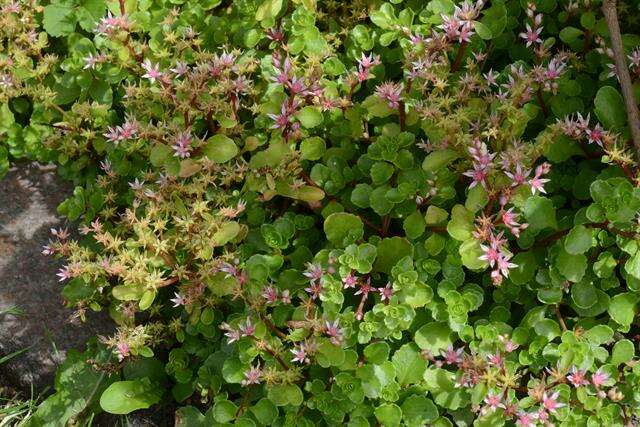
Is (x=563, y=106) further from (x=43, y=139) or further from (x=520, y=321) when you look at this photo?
(x=43, y=139)

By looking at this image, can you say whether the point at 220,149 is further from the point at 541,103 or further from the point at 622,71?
the point at 622,71

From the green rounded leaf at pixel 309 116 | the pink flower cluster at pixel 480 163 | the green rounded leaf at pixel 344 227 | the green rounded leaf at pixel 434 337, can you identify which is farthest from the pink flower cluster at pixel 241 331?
the pink flower cluster at pixel 480 163

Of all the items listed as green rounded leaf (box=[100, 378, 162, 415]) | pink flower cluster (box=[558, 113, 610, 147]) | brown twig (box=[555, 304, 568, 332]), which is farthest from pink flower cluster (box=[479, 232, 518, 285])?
green rounded leaf (box=[100, 378, 162, 415])

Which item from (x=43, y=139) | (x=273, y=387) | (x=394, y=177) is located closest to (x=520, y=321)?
(x=394, y=177)

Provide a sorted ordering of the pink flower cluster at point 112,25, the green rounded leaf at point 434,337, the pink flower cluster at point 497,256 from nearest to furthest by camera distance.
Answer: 1. the pink flower cluster at point 497,256
2. the green rounded leaf at point 434,337
3. the pink flower cluster at point 112,25

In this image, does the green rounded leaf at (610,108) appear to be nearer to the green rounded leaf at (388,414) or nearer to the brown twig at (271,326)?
the green rounded leaf at (388,414)

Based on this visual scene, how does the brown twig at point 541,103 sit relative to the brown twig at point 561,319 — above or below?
above
